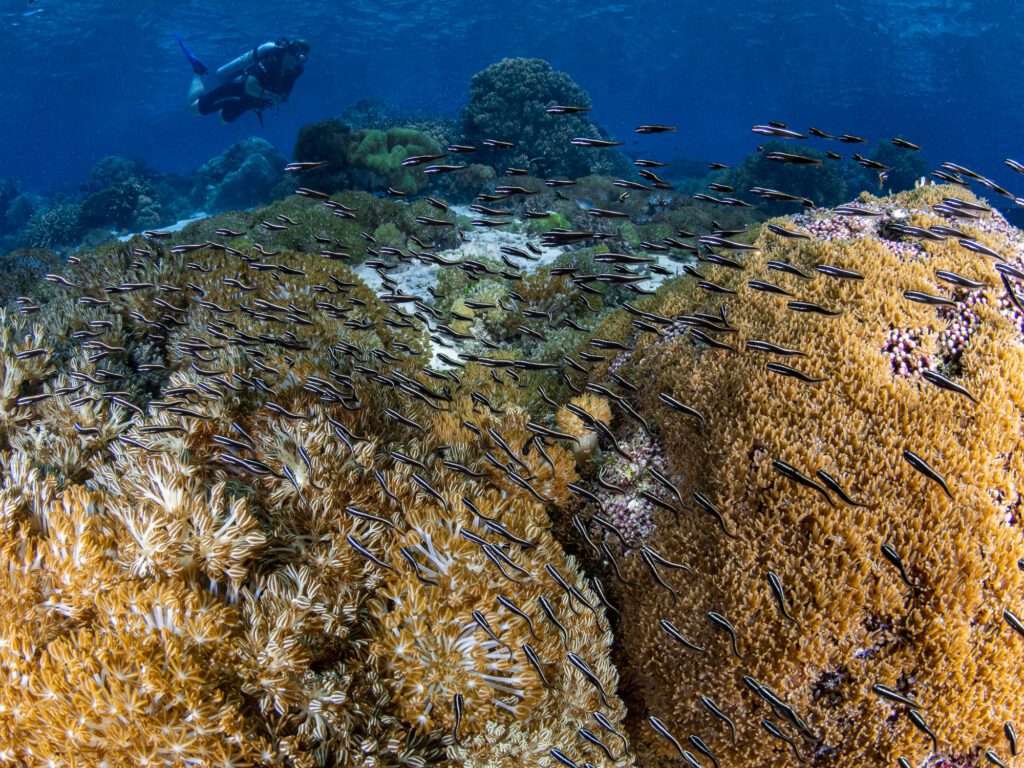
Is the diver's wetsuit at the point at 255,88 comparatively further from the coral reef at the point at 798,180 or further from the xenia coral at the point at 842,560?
the xenia coral at the point at 842,560

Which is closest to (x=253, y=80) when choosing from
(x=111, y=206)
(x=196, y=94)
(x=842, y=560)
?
(x=196, y=94)

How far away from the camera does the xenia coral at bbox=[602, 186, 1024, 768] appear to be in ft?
10.6

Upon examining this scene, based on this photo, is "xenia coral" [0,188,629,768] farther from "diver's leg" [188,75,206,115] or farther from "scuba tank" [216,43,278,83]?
"diver's leg" [188,75,206,115]

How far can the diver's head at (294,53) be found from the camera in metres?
23.3

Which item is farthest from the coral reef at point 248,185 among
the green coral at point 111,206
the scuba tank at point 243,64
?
the scuba tank at point 243,64

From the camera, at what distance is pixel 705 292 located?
6.04 metres

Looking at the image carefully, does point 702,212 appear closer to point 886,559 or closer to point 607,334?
point 607,334

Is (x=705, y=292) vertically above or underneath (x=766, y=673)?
above

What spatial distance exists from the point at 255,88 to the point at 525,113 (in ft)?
43.0

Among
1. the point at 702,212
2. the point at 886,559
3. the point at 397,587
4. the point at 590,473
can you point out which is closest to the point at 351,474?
the point at 397,587

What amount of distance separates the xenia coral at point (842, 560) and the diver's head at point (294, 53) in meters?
27.2

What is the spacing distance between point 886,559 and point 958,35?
8436 centimetres

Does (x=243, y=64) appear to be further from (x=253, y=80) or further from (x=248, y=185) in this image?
(x=248, y=185)

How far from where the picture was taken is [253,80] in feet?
76.6
